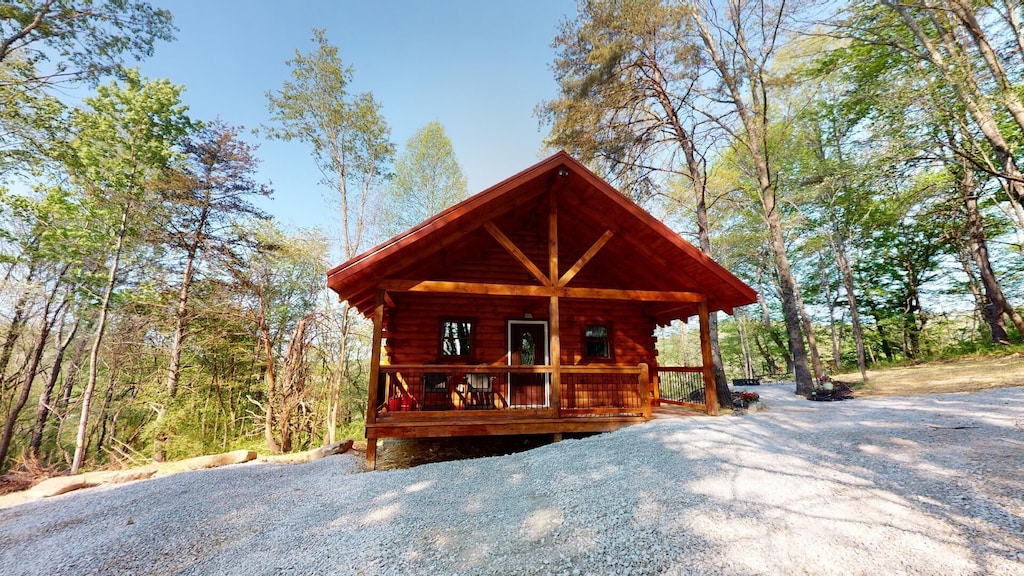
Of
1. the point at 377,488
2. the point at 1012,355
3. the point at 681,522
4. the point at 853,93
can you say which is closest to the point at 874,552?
the point at 681,522

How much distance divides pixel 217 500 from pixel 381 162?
39.5 feet

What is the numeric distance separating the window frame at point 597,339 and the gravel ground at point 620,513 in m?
3.74

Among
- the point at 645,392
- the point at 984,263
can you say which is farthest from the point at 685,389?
the point at 984,263

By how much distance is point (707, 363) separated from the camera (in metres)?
6.87

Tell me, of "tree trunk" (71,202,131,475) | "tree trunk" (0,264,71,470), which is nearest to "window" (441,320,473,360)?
"tree trunk" (71,202,131,475)

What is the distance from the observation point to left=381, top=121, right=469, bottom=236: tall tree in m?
17.0

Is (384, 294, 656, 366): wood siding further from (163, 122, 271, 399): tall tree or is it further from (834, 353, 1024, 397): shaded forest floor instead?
(163, 122, 271, 399): tall tree

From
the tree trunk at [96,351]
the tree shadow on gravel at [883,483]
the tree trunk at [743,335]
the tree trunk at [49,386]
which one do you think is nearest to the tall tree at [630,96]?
the tree shadow on gravel at [883,483]

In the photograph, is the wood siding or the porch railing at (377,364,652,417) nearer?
the porch railing at (377,364,652,417)

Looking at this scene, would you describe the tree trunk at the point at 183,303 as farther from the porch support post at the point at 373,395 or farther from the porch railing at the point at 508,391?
the porch support post at the point at 373,395

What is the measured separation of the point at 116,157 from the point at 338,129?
5.97 m

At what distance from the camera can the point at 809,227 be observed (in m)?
18.1

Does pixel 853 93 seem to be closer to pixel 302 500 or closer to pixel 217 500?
pixel 302 500

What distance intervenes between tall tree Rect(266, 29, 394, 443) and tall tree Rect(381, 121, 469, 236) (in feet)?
9.68
